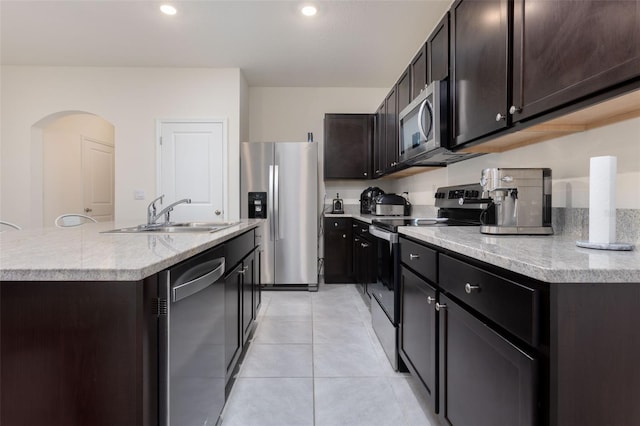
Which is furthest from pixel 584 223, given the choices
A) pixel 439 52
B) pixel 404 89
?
pixel 404 89

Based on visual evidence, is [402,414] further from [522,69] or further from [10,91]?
[10,91]

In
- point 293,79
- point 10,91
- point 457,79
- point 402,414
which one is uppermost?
Result: point 293,79

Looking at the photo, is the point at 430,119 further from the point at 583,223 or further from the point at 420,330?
the point at 420,330

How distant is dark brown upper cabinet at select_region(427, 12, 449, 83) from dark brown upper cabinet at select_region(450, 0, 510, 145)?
75 millimetres

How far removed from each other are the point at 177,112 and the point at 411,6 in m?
2.86

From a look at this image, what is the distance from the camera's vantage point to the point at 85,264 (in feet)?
2.54

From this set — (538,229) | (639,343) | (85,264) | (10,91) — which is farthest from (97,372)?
(10,91)

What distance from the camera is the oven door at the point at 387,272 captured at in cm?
190

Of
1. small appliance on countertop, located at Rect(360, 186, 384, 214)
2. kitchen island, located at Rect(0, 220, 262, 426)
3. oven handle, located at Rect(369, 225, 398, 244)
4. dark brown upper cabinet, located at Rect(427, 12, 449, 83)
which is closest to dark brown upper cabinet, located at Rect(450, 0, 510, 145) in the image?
dark brown upper cabinet, located at Rect(427, 12, 449, 83)

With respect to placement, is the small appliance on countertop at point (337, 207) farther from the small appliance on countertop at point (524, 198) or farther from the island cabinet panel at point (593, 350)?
the island cabinet panel at point (593, 350)

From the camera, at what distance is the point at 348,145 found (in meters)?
4.19

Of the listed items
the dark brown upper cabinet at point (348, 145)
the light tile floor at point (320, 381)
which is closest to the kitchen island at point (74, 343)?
the light tile floor at point (320, 381)

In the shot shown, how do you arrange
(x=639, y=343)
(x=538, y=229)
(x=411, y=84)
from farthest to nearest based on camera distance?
(x=411, y=84), (x=538, y=229), (x=639, y=343)

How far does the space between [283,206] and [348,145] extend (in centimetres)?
125
